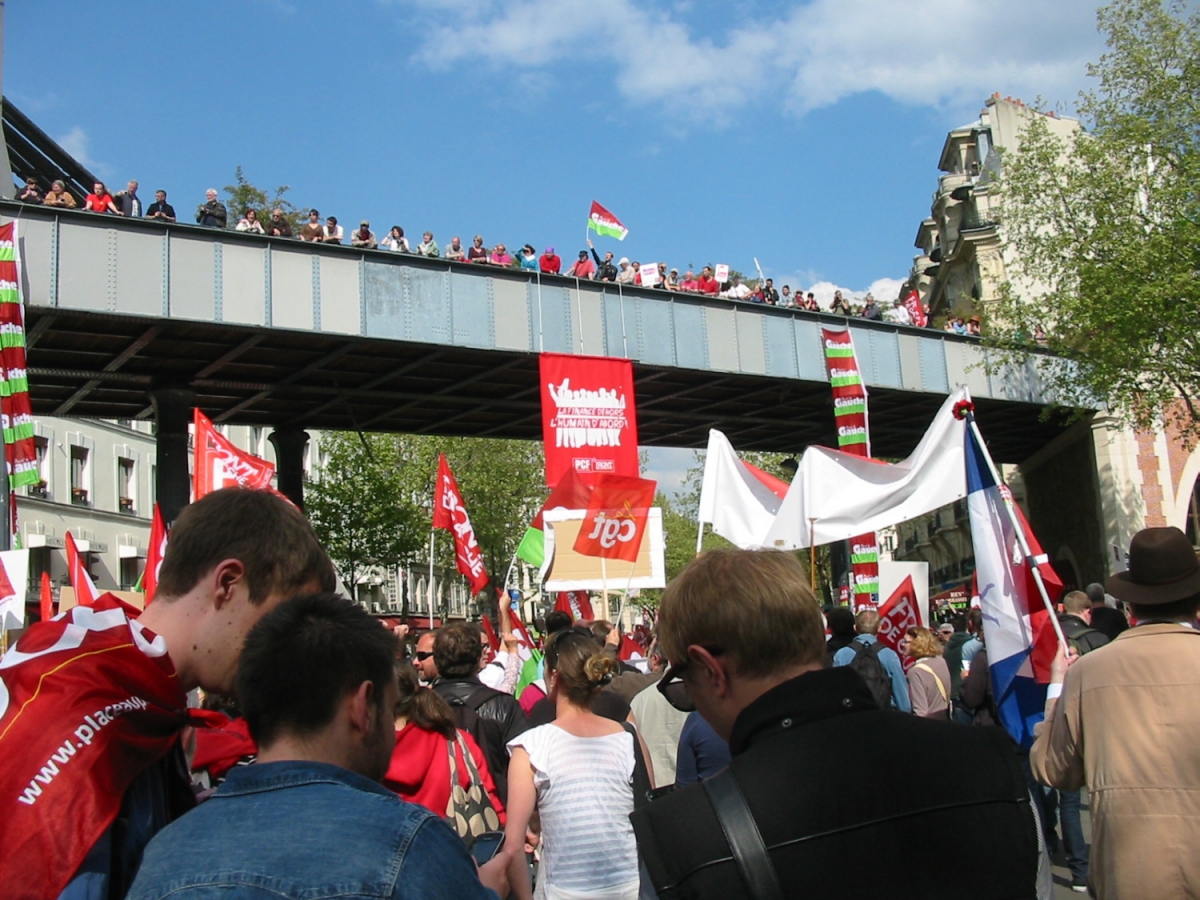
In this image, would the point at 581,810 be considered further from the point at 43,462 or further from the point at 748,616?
the point at 43,462

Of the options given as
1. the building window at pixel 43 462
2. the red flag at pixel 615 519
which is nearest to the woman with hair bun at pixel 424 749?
the red flag at pixel 615 519

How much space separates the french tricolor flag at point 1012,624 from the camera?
637cm

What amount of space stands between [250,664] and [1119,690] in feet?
8.95

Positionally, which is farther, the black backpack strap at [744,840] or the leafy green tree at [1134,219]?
the leafy green tree at [1134,219]

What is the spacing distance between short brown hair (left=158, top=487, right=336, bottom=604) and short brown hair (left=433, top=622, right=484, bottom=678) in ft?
12.4

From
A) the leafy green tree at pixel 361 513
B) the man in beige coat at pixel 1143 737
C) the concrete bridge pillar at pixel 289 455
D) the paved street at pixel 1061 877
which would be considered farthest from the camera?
the leafy green tree at pixel 361 513

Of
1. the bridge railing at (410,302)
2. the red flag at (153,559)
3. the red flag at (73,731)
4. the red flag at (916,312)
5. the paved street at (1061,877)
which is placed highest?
the red flag at (916,312)

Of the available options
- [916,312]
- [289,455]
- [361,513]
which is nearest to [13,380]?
[289,455]

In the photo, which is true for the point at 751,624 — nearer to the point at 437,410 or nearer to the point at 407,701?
the point at 407,701

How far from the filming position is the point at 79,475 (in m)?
42.7

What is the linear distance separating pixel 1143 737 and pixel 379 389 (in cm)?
2935

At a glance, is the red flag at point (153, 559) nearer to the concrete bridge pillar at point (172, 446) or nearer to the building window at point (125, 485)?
the concrete bridge pillar at point (172, 446)

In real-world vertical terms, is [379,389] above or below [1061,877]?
above

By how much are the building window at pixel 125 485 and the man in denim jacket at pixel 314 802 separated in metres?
45.8
